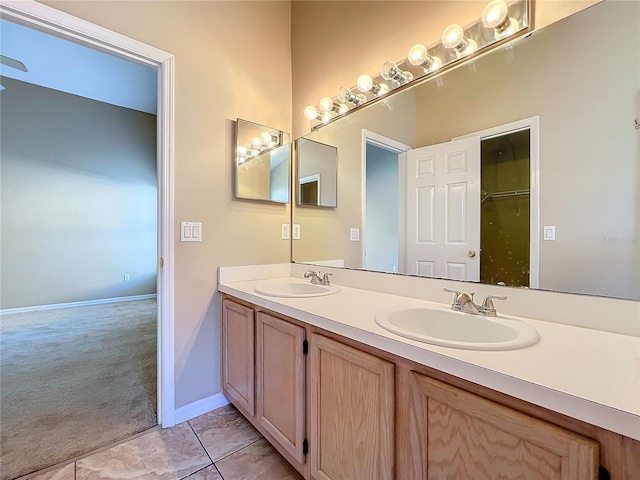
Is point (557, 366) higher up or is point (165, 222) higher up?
point (165, 222)

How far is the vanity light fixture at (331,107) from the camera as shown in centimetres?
179

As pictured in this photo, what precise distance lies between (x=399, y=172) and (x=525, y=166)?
22.0 inches

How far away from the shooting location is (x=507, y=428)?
2.04 feet

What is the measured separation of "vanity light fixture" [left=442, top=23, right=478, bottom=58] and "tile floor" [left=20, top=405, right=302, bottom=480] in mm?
2002

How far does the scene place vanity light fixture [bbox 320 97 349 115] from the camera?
1.79 m

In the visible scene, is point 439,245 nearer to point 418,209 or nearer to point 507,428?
point 418,209

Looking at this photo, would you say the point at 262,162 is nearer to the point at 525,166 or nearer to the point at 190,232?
the point at 190,232

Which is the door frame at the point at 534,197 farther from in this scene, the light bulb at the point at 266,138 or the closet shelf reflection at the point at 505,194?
the light bulb at the point at 266,138

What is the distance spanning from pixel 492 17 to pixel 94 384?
10.2ft

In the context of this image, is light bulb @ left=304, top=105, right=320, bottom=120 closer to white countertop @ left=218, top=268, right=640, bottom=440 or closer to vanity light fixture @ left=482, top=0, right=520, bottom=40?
vanity light fixture @ left=482, top=0, right=520, bottom=40

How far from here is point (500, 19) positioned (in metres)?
1.09

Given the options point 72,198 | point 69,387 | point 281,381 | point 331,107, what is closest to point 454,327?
point 281,381

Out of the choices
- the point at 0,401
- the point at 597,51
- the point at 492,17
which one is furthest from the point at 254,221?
the point at 0,401

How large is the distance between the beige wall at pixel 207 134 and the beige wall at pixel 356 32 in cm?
24
